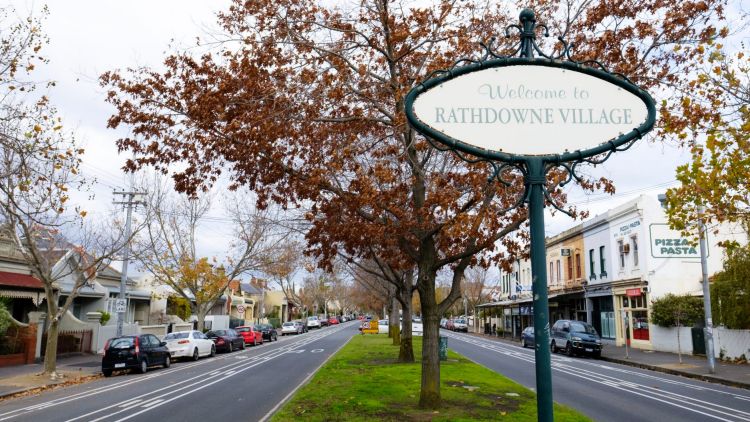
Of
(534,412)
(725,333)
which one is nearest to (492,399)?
(534,412)

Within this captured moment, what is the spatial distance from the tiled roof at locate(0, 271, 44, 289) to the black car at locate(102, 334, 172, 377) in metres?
6.03

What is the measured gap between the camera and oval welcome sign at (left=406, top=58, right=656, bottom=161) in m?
5.18

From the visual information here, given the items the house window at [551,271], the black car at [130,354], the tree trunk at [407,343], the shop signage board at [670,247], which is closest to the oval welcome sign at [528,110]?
the tree trunk at [407,343]

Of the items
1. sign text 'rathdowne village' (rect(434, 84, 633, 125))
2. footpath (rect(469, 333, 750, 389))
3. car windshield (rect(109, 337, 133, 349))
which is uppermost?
sign text 'rathdowne village' (rect(434, 84, 633, 125))

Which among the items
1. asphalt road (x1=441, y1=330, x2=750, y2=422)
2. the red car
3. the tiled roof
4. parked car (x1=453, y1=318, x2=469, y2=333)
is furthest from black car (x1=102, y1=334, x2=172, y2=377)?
parked car (x1=453, y1=318, x2=469, y2=333)

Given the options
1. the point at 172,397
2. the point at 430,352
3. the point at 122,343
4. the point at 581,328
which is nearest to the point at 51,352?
the point at 122,343

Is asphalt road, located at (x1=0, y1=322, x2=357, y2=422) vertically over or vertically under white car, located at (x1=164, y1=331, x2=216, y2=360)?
under

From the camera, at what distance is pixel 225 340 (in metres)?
34.2

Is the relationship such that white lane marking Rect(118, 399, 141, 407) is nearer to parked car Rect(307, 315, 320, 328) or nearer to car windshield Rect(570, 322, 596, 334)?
car windshield Rect(570, 322, 596, 334)

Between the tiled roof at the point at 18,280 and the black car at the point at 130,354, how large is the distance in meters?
6.03

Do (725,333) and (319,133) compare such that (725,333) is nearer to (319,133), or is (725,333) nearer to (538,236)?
(319,133)

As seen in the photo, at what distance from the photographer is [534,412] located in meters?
10.5

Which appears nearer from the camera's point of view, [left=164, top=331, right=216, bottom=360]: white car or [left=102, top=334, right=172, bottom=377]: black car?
[left=102, top=334, right=172, bottom=377]: black car

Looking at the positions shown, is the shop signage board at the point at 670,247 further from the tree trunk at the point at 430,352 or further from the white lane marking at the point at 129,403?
the white lane marking at the point at 129,403
